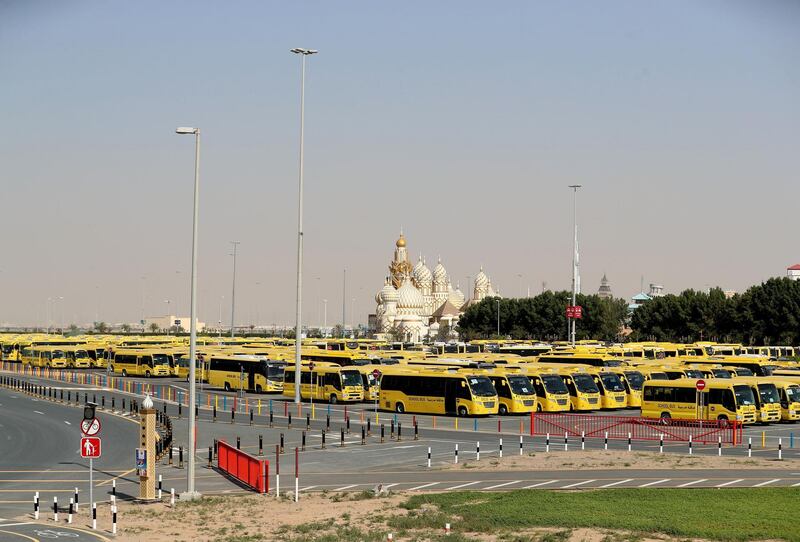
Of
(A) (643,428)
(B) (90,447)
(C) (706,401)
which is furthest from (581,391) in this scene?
(B) (90,447)

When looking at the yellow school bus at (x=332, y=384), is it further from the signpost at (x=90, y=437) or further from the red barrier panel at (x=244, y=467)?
the signpost at (x=90, y=437)

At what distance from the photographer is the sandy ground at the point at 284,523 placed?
1083 inches

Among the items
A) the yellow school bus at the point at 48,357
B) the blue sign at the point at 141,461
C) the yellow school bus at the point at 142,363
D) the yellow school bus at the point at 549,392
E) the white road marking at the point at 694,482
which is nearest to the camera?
the blue sign at the point at 141,461

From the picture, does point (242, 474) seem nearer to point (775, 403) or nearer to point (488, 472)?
point (488, 472)

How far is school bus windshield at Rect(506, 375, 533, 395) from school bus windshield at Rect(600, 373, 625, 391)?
6.20 m

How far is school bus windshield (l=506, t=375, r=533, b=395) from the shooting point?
210 ft

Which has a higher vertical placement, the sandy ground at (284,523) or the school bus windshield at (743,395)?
the school bus windshield at (743,395)

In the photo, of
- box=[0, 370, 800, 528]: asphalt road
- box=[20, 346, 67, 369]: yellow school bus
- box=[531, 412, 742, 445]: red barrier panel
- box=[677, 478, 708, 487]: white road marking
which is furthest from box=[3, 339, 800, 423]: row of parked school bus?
box=[20, 346, 67, 369]: yellow school bus

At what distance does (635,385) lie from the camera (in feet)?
231

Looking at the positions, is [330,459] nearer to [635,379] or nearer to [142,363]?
[635,379]

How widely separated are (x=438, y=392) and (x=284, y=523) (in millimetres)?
34397

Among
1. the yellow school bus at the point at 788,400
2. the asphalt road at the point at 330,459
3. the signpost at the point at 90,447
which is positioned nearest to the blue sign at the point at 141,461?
the asphalt road at the point at 330,459

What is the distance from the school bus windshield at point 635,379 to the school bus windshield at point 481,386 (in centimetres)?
1123

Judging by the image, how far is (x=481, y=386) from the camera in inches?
2483
